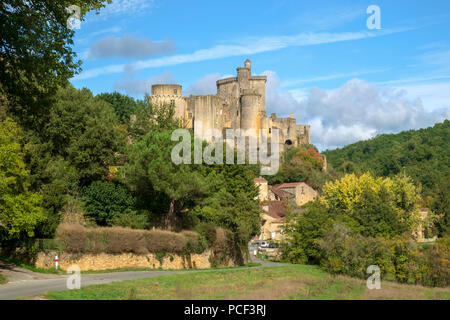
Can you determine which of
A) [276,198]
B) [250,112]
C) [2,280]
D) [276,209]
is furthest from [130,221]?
[250,112]

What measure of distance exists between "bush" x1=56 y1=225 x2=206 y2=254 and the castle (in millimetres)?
42794

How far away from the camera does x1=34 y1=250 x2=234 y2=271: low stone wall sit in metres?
26.9

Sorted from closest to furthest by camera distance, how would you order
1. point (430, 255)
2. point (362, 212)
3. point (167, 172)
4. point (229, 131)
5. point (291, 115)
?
point (167, 172)
point (430, 255)
point (362, 212)
point (229, 131)
point (291, 115)

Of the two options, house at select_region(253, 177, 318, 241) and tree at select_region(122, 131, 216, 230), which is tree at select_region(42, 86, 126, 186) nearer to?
tree at select_region(122, 131, 216, 230)

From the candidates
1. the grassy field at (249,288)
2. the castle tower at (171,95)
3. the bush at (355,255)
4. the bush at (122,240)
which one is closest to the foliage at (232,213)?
the bush at (122,240)

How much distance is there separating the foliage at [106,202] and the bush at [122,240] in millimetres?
2897

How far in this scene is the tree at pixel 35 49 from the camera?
2036 centimetres

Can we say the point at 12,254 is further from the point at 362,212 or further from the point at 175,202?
the point at 362,212

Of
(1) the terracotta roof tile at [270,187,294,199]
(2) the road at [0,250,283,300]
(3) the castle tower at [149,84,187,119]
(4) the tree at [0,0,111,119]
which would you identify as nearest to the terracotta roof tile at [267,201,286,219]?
(1) the terracotta roof tile at [270,187,294,199]

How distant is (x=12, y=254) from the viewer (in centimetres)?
2617

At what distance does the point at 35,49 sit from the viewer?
20.7 meters

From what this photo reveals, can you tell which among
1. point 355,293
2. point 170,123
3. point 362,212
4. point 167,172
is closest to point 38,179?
point 167,172

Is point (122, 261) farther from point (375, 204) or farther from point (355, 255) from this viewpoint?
point (375, 204)
